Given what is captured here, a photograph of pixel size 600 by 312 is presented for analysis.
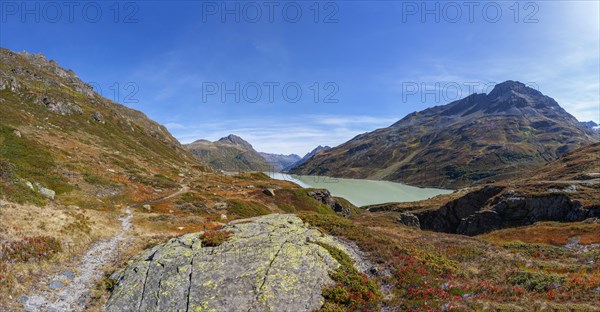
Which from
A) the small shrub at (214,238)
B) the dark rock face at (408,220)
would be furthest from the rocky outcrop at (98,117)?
the small shrub at (214,238)

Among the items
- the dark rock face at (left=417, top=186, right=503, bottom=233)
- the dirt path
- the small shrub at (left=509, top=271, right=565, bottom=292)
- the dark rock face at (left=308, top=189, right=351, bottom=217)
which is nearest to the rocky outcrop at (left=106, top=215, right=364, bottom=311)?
the dirt path

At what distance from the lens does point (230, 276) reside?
740 inches

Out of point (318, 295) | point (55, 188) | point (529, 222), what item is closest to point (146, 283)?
point (318, 295)

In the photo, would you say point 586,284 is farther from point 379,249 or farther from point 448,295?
point 379,249

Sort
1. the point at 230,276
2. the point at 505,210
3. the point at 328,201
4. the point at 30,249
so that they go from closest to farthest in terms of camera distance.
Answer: the point at 230,276, the point at 30,249, the point at 505,210, the point at 328,201

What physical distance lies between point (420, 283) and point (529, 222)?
61240mm

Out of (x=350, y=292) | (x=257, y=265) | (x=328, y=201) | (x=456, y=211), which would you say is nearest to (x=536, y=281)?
(x=350, y=292)

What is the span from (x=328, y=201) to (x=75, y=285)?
79193 mm

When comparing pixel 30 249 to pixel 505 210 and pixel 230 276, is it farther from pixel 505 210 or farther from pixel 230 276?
pixel 505 210

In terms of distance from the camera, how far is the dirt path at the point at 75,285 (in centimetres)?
1716

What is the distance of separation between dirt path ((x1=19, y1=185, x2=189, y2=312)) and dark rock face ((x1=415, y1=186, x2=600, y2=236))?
2866 inches

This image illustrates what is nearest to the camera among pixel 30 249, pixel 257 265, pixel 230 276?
pixel 230 276

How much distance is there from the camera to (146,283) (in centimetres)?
1903

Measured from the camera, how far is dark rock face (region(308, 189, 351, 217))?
91481 mm
